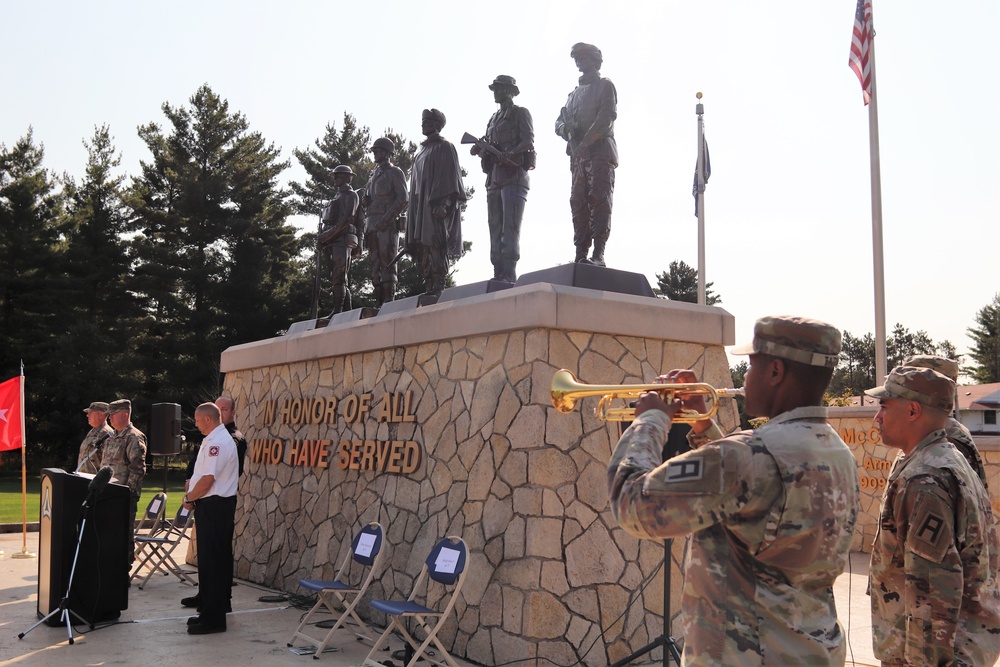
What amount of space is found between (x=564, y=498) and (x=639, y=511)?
438 cm

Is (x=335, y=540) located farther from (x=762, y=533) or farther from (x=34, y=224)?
(x=34, y=224)

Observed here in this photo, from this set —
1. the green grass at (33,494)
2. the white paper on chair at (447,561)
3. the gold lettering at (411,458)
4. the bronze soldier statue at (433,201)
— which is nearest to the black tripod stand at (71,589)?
the gold lettering at (411,458)

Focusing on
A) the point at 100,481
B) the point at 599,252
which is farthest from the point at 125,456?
the point at 599,252

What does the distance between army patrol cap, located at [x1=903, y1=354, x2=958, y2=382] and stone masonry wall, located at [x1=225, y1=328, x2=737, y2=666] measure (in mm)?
3353

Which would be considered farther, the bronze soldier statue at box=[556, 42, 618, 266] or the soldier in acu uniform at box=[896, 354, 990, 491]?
the bronze soldier statue at box=[556, 42, 618, 266]

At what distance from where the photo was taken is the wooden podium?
7.96 m

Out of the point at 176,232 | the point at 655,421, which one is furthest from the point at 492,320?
the point at 176,232

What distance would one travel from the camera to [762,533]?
2490mm

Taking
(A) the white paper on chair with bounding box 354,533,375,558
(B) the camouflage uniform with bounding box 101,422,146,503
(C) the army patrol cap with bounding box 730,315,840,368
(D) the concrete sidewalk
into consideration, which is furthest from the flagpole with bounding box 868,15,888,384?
(C) the army patrol cap with bounding box 730,315,840,368

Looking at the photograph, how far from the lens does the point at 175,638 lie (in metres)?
7.71

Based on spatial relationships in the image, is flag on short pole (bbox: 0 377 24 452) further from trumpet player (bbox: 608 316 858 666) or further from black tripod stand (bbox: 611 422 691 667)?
trumpet player (bbox: 608 316 858 666)

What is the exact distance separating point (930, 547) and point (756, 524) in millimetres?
1177

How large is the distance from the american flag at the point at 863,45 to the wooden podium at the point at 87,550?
491 inches

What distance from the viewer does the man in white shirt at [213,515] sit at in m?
7.93
